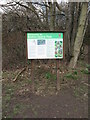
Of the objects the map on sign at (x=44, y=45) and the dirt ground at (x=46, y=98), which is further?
the map on sign at (x=44, y=45)

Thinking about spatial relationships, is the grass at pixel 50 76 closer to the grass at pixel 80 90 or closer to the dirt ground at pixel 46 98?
the dirt ground at pixel 46 98

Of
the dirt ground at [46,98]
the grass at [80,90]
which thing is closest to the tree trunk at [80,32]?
the dirt ground at [46,98]

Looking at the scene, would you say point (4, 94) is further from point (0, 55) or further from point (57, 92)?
point (0, 55)

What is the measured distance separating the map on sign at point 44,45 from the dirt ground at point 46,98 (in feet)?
3.44

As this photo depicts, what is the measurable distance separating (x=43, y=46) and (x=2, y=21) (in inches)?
218

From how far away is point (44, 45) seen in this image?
3793 millimetres

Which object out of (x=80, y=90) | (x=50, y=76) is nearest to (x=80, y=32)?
(x=50, y=76)

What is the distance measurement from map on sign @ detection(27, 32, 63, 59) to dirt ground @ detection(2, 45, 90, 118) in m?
1.05

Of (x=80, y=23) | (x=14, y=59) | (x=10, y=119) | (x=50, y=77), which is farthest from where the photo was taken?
(x=14, y=59)

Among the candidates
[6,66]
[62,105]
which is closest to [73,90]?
[62,105]

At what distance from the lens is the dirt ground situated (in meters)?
A: 2.91

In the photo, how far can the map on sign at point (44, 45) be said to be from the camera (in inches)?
148

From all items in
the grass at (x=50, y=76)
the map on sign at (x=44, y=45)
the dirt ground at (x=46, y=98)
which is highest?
the map on sign at (x=44, y=45)

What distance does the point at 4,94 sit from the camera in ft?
12.7
